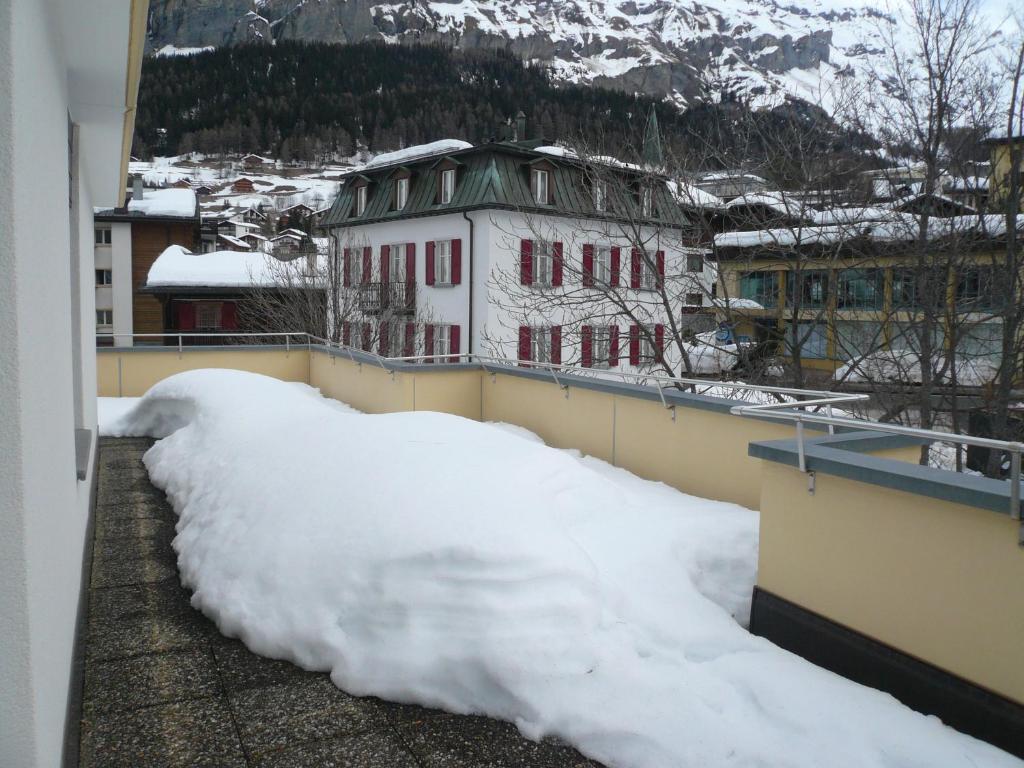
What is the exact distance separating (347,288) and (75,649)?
26077 millimetres

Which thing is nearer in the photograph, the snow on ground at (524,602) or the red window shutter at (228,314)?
the snow on ground at (524,602)

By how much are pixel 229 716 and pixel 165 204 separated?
41867mm

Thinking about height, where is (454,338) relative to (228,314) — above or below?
below

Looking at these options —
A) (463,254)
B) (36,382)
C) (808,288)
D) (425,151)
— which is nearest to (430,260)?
(463,254)

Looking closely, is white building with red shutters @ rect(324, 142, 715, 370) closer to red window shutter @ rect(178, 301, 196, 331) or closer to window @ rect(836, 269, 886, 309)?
window @ rect(836, 269, 886, 309)

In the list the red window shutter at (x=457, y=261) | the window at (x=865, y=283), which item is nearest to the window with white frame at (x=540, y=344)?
the red window shutter at (x=457, y=261)

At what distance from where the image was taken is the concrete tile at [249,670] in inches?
147

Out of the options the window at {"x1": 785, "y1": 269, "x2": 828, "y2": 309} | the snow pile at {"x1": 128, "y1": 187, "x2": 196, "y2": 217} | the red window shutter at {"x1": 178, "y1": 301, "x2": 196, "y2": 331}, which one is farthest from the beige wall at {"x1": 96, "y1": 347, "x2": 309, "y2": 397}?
the snow pile at {"x1": 128, "y1": 187, "x2": 196, "y2": 217}

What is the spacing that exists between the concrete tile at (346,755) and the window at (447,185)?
87.8 feet

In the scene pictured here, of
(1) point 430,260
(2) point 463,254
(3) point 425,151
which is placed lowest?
(1) point 430,260

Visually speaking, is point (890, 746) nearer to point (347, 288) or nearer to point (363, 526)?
point (363, 526)

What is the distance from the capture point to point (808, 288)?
2058 cm

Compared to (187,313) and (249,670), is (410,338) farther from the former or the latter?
(249,670)

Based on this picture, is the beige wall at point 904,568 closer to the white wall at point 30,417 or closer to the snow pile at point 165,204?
the white wall at point 30,417
